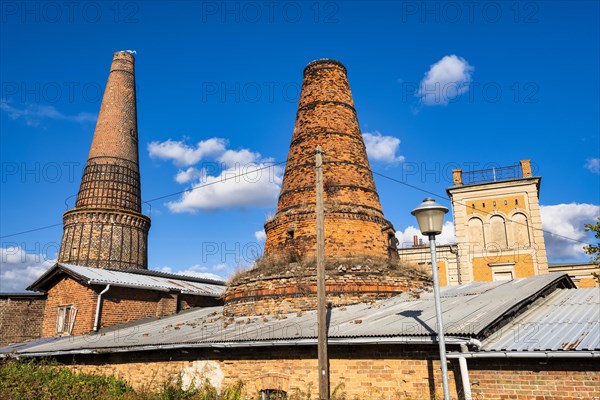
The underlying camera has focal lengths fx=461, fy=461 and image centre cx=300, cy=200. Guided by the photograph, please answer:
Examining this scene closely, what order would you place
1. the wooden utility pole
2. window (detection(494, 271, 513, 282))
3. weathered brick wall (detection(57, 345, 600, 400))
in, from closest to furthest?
1. weathered brick wall (detection(57, 345, 600, 400))
2. the wooden utility pole
3. window (detection(494, 271, 513, 282))

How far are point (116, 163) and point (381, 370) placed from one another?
965 inches

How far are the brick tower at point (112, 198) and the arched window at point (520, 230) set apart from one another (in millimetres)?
21681

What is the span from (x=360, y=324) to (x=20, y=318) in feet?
47.9

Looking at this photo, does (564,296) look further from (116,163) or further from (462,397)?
(116,163)

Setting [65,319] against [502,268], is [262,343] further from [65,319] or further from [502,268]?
[502,268]

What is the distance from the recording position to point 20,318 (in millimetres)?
17578

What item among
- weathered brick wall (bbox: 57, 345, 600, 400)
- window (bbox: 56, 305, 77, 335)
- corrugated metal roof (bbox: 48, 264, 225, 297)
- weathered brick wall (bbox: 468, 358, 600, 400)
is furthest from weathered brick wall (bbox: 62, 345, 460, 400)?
window (bbox: 56, 305, 77, 335)

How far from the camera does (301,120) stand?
15734 millimetres

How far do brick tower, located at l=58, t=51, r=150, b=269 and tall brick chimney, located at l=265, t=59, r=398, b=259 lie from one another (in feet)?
50.1

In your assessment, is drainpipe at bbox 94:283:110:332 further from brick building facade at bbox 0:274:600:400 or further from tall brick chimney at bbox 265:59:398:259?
tall brick chimney at bbox 265:59:398:259

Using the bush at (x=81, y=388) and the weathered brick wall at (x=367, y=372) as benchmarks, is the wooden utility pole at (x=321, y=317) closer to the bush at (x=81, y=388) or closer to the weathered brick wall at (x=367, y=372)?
the weathered brick wall at (x=367, y=372)

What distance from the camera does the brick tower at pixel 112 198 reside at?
26375 mm

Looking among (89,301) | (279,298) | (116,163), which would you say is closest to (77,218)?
(116,163)

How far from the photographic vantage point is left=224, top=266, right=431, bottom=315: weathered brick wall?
12.1 meters
